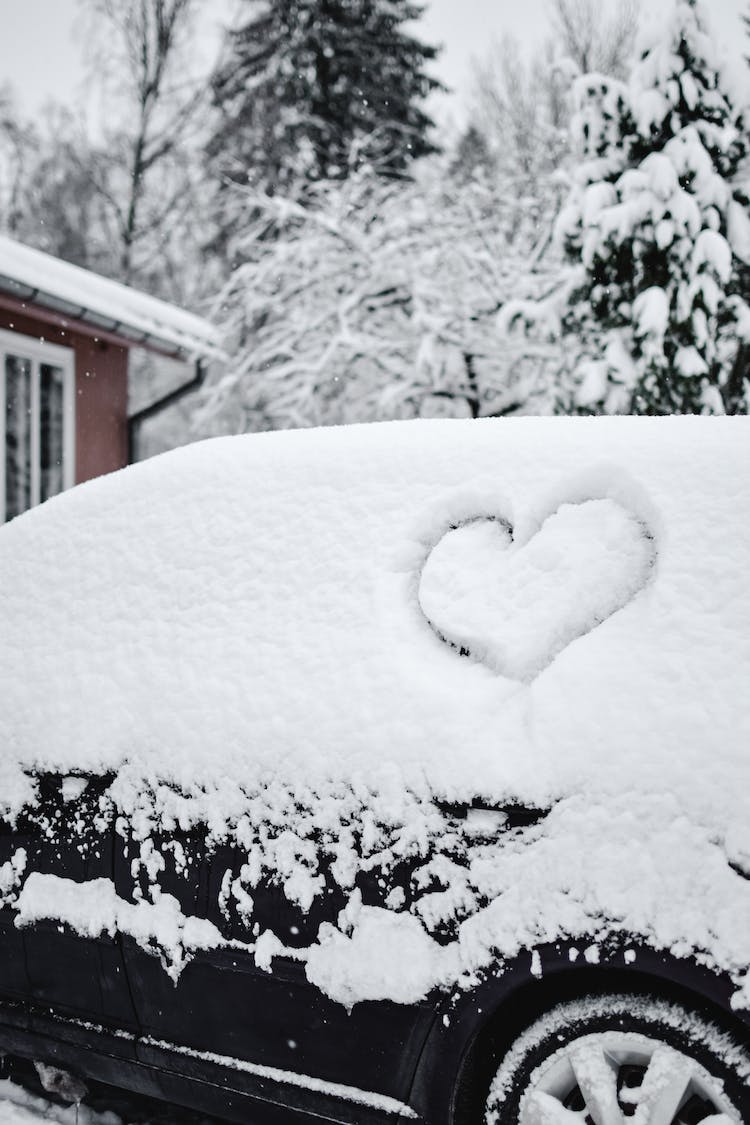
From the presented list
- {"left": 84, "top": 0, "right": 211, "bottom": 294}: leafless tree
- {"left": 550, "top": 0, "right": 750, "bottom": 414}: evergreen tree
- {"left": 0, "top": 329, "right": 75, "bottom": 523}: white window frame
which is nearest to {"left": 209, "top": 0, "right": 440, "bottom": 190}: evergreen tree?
{"left": 84, "top": 0, "right": 211, "bottom": 294}: leafless tree

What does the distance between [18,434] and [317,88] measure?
1179cm

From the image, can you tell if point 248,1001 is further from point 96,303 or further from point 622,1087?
point 96,303

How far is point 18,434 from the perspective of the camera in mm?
7727

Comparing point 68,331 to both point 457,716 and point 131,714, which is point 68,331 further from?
point 457,716

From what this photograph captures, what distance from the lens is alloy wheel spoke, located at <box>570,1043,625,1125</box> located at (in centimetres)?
144

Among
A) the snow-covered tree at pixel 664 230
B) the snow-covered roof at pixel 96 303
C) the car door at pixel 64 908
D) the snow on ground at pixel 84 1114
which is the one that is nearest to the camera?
the car door at pixel 64 908

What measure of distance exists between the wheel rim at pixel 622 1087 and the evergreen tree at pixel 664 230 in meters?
4.96

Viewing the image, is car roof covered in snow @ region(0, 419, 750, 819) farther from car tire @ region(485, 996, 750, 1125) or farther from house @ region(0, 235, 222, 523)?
house @ region(0, 235, 222, 523)

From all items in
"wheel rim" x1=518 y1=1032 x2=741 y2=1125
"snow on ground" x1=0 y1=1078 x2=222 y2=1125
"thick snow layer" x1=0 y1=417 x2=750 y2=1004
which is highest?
"thick snow layer" x1=0 y1=417 x2=750 y2=1004

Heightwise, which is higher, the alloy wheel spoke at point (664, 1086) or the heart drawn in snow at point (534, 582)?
the heart drawn in snow at point (534, 582)

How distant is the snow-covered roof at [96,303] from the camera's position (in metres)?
6.42

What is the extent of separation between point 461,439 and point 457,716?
0.70m

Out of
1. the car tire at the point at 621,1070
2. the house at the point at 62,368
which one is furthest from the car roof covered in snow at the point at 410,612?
the house at the point at 62,368

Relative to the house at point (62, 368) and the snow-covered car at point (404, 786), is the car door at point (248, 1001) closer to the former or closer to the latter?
the snow-covered car at point (404, 786)
